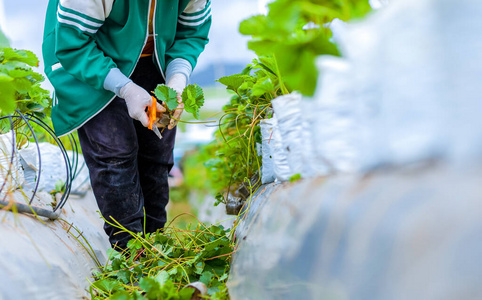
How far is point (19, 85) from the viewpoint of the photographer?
1.04m

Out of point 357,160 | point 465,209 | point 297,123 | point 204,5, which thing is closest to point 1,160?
point 204,5

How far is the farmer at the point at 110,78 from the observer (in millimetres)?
1309

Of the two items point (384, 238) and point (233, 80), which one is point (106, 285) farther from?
point (384, 238)

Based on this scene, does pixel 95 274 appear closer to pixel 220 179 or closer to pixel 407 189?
pixel 220 179

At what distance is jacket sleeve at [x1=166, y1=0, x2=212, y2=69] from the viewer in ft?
5.21

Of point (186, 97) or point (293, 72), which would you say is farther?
point (186, 97)

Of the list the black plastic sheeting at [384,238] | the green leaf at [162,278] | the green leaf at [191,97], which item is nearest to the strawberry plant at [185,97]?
the green leaf at [191,97]

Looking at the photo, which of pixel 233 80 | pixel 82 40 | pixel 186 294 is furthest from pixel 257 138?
pixel 186 294

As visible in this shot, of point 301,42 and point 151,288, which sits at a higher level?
point 301,42

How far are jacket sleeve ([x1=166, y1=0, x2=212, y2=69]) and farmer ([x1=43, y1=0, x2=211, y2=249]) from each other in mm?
27

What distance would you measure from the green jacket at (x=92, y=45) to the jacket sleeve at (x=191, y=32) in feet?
0.04

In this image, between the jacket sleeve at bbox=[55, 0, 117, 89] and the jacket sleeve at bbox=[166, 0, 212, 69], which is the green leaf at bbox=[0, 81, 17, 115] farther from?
the jacket sleeve at bbox=[166, 0, 212, 69]

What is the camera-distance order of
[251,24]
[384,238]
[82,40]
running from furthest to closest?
1. [82,40]
2. [251,24]
3. [384,238]

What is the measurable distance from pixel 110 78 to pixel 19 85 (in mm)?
318
